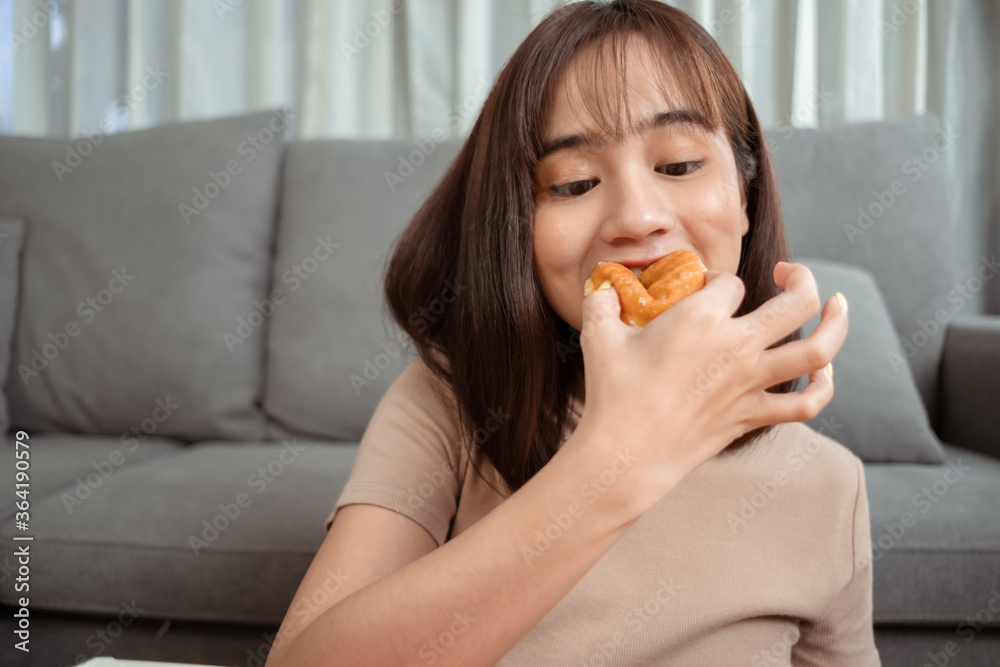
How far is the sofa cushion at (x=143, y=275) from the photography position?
1792 millimetres

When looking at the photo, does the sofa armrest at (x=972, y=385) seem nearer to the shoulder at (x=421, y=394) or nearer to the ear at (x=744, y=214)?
the ear at (x=744, y=214)

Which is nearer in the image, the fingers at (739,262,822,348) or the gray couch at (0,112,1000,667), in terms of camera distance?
the fingers at (739,262,822,348)

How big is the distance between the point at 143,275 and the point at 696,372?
1.72 m

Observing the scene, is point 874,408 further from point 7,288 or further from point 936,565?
point 7,288

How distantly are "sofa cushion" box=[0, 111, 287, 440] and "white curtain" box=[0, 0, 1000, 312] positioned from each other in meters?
0.62

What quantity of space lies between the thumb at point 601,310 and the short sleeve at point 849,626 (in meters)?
0.51

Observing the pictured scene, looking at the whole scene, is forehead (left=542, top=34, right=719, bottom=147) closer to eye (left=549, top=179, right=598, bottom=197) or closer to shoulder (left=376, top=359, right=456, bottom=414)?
eye (left=549, top=179, right=598, bottom=197)

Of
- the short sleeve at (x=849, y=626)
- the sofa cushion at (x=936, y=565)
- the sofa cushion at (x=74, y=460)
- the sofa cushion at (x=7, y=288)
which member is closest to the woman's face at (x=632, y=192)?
the short sleeve at (x=849, y=626)

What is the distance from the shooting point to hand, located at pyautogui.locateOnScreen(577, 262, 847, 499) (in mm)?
541

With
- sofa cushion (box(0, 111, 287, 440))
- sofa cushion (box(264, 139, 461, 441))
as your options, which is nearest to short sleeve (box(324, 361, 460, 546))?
sofa cushion (box(264, 139, 461, 441))

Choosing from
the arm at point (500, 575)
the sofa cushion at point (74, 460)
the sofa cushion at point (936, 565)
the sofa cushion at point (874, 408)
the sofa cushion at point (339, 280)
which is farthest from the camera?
the sofa cushion at point (339, 280)

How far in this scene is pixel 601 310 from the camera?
1.97ft

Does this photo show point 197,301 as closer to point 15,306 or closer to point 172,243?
point 172,243

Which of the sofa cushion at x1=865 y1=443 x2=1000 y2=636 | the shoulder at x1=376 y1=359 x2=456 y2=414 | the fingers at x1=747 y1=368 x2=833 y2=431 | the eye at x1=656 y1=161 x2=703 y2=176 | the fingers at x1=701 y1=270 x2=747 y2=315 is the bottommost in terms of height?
Result: the sofa cushion at x1=865 y1=443 x2=1000 y2=636
